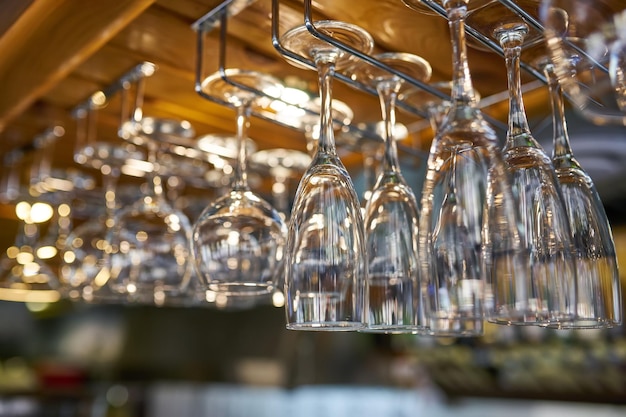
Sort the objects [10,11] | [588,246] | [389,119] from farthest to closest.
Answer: [10,11]
[389,119]
[588,246]

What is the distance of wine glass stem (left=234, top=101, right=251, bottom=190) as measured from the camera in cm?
75

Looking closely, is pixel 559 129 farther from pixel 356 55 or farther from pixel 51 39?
pixel 51 39

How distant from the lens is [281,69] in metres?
0.86

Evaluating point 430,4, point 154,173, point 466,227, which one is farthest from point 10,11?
point 466,227

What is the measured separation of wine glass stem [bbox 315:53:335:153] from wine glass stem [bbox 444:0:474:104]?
4.9 inches

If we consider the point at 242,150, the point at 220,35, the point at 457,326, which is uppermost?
the point at 220,35

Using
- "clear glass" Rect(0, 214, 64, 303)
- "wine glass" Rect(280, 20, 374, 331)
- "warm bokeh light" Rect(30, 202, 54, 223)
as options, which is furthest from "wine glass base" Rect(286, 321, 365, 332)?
"warm bokeh light" Rect(30, 202, 54, 223)

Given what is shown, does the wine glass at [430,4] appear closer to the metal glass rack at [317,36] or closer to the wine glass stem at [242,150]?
the metal glass rack at [317,36]

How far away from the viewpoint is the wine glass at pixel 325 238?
1.72 feet

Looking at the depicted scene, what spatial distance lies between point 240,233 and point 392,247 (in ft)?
0.65

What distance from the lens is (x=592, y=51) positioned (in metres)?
0.43

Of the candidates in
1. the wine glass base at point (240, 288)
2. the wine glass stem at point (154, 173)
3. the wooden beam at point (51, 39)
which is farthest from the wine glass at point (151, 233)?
the wine glass base at point (240, 288)

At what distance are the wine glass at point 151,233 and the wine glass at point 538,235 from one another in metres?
0.54

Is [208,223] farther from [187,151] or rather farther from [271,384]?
[271,384]
